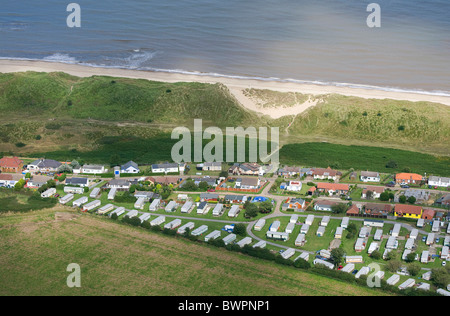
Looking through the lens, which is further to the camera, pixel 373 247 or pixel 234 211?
pixel 234 211

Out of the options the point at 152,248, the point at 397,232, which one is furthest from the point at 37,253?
the point at 397,232

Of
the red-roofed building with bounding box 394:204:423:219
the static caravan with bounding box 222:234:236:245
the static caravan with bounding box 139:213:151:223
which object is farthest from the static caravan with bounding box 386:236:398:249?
the static caravan with bounding box 139:213:151:223

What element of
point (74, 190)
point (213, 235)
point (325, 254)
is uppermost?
point (74, 190)

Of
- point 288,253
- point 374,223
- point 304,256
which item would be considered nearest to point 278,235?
point 288,253

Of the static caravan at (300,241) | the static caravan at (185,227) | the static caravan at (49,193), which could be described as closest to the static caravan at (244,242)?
the static caravan at (300,241)

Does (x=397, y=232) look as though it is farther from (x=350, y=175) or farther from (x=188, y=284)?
(x=188, y=284)

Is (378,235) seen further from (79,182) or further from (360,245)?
(79,182)

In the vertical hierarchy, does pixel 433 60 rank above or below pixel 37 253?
above
